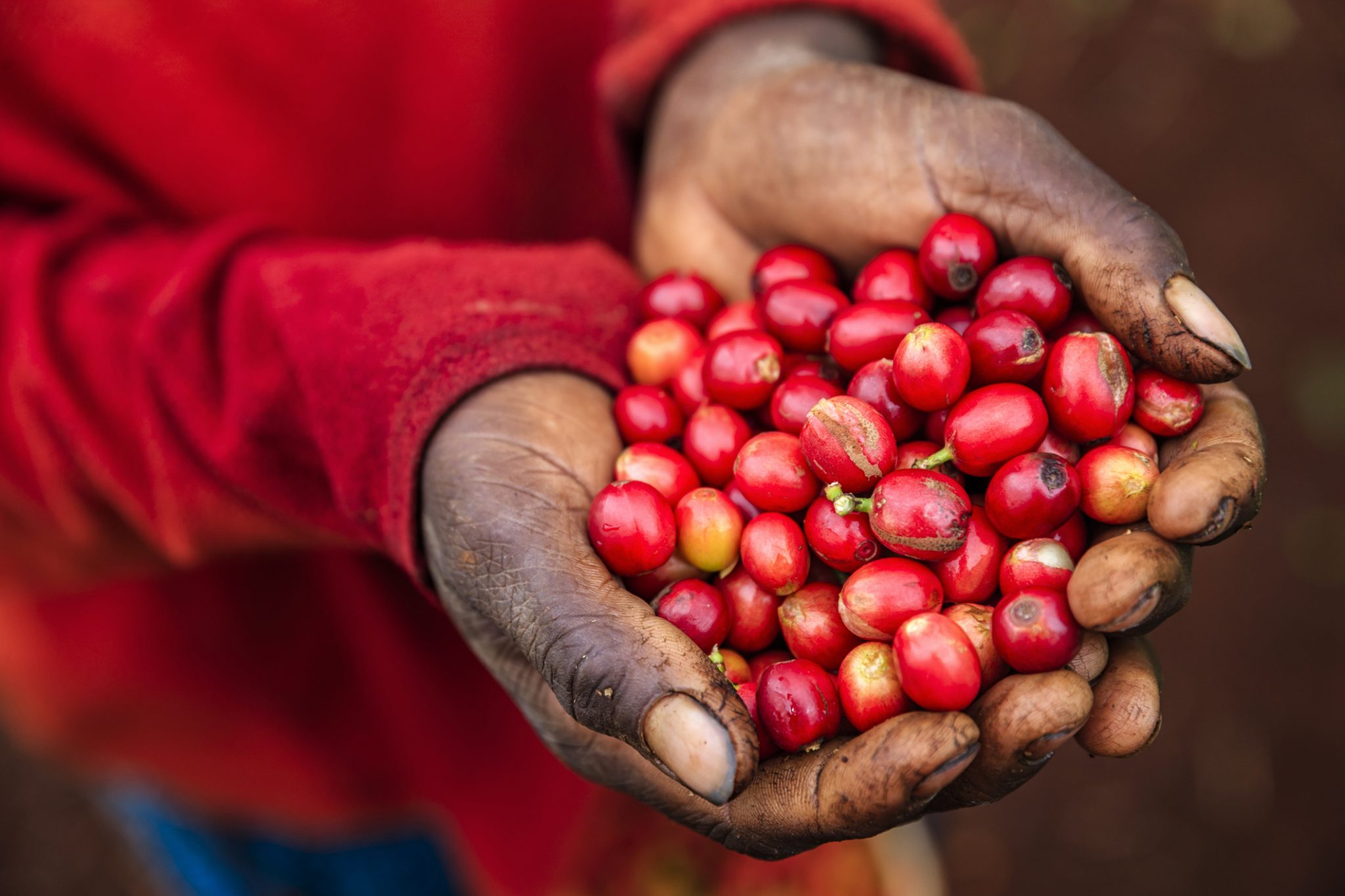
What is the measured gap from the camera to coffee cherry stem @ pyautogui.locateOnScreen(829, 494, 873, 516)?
1.83 meters

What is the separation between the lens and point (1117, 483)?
1722 millimetres

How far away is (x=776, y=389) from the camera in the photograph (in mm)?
2090

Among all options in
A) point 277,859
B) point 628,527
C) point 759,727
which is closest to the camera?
point 759,727

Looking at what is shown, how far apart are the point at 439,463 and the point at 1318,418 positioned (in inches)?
178

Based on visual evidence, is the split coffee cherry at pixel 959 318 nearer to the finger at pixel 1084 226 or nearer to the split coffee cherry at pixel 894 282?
the split coffee cherry at pixel 894 282

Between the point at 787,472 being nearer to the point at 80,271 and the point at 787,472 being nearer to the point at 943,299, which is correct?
the point at 943,299

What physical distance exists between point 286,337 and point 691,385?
89cm

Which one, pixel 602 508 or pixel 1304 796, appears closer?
pixel 602 508

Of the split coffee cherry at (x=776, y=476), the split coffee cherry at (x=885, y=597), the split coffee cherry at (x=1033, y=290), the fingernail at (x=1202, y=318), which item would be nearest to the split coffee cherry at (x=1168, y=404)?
the fingernail at (x=1202, y=318)

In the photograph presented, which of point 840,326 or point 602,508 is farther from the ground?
point 840,326

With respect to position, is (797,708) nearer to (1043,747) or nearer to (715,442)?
(1043,747)

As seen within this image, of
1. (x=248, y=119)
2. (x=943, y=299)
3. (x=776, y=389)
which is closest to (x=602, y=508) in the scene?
(x=776, y=389)

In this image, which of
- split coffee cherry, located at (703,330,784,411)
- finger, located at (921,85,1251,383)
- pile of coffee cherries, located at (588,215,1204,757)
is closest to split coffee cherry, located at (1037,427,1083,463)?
pile of coffee cherries, located at (588,215,1204,757)

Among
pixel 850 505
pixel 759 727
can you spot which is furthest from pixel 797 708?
pixel 850 505
